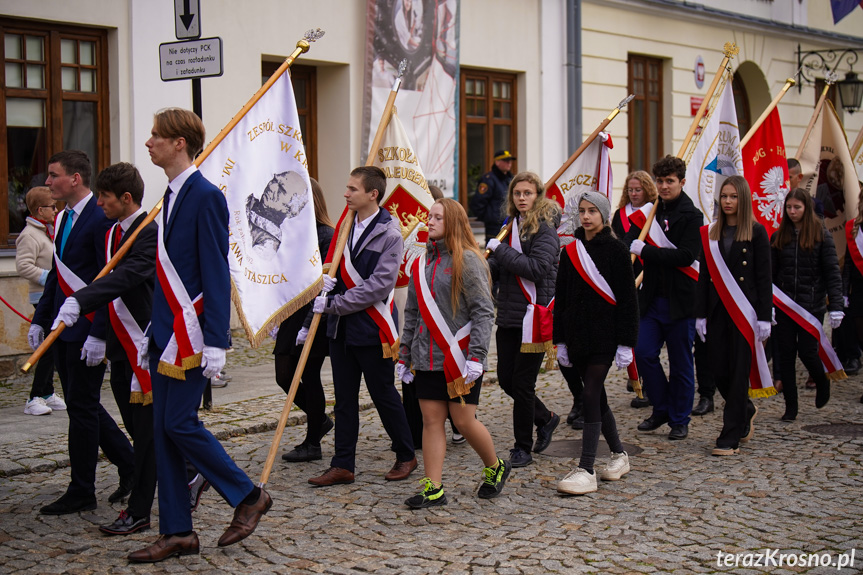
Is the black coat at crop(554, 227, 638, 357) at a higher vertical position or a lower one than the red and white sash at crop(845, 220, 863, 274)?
lower

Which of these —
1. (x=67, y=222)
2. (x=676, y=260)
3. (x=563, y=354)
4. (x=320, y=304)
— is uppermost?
(x=67, y=222)

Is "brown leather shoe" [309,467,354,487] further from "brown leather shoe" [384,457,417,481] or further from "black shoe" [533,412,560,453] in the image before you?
"black shoe" [533,412,560,453]

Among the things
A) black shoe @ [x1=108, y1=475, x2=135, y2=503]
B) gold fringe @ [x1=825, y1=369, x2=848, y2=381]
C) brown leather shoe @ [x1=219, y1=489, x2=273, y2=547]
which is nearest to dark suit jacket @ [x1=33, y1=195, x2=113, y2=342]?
black shoe @ [x1=108, y1=475, x2=135, y2=503]

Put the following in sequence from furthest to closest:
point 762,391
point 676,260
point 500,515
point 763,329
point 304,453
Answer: point 676,260 → point 762,391 → point 763,329 → point 304,453 → point 500,515

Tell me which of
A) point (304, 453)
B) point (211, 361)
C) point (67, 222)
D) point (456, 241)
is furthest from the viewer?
point (304, 453)

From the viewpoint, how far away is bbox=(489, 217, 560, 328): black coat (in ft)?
22.4

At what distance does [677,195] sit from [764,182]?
6.59ft

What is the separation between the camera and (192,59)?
823 centimetres

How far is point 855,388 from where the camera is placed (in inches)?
382

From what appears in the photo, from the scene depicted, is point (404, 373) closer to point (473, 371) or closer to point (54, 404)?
point (473, 371)

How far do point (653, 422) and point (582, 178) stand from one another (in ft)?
6.73

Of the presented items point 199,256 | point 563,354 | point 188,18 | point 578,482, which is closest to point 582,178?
point 563,354

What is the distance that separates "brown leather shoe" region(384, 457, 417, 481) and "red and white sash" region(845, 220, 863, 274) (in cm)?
517

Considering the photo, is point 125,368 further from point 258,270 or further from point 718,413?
point 718,413
